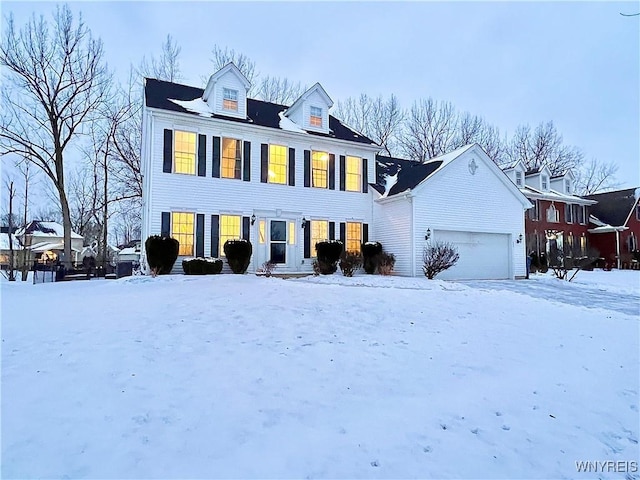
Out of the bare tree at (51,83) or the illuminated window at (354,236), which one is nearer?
the illuminated window at (354,236)

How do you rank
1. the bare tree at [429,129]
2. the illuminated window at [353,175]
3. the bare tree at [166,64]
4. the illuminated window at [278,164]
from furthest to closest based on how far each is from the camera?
the bare tree at [429,129] < the bare tree at [166,64] < the illuminated window at [353,175] < the illuminated window at [278,164]

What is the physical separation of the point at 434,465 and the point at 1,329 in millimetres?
6437

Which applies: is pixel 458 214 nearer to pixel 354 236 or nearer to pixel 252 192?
pixel 354 236

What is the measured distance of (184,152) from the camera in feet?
47.1

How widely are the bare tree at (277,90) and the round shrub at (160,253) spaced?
1832cm

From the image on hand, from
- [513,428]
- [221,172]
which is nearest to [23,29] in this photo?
[221,172]

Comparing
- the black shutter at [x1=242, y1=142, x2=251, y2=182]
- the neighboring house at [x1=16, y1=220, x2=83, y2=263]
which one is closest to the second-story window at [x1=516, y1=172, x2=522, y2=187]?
the black shutter at [x1=242, y1=142, x2=251, y2=182]

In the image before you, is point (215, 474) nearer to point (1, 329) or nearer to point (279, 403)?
point (279, 403)

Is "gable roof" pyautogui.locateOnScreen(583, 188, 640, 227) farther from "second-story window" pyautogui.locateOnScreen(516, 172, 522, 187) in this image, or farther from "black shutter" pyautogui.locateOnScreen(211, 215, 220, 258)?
"black shutter" pyautogui.locateOnScreen(211, 215, 220, 258)

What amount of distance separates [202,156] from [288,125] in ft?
13.5

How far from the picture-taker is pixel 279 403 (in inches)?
151

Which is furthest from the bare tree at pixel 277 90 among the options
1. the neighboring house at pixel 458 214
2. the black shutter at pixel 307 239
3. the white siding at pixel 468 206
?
the white siding at pixel 468 206

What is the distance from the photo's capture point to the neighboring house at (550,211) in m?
27.5

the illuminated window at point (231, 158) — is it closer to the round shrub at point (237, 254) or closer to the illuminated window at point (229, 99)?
the illuminated window at point (229, 99)
